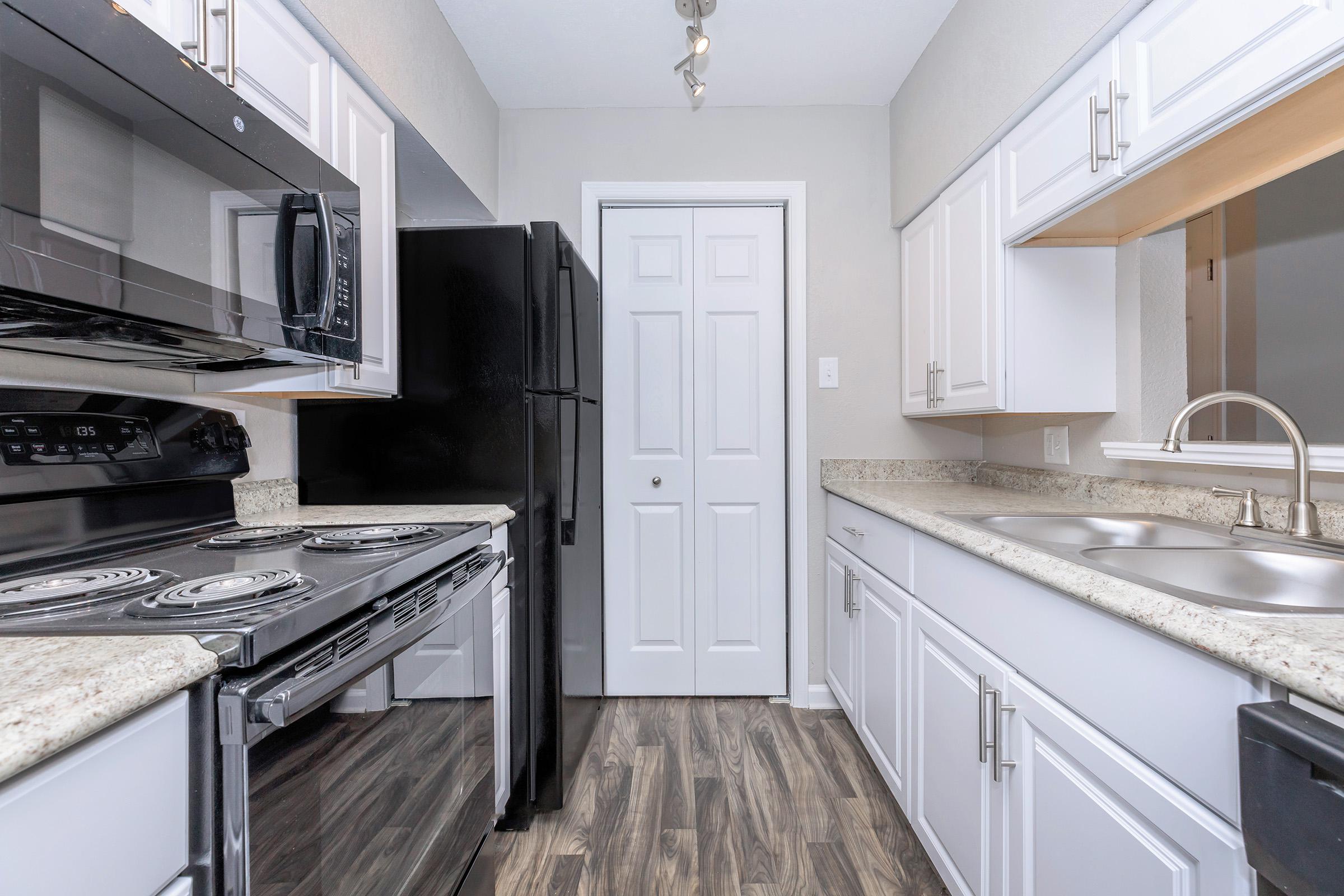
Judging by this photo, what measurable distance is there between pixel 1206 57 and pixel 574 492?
1706mm

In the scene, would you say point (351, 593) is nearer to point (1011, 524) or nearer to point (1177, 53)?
point (1011, 524)

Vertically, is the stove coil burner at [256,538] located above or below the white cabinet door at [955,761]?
above

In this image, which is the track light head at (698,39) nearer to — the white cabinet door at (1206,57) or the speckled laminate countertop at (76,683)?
the white cabinet door at (1206,57)

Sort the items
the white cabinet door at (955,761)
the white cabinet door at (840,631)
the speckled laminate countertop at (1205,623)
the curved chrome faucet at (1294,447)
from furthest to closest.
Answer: the white cabinet door at (840,631), the white cabinet door at (955,761), the curved chrome faucet at (1294,447), the speckled laminate countertop at (1205,623)

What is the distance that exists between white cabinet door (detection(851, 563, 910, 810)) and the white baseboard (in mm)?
475

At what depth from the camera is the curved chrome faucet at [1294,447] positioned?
3.65ft

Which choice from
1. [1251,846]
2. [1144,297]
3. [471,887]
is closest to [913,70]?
[1144,297]

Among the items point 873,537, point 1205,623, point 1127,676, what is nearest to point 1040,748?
point 1127,676

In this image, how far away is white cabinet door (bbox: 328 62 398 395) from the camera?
1.46m

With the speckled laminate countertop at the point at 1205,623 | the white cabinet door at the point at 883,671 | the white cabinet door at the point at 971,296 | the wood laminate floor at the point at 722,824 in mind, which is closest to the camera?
the speckled laminate countertop at the point at 1205,623

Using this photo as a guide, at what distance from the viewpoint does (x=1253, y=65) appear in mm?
1013

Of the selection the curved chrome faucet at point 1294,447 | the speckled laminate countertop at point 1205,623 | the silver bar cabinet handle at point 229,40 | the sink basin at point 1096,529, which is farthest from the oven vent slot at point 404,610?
the curved chrome faucet at point 1294,447

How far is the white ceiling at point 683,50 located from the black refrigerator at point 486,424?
844 millimetres

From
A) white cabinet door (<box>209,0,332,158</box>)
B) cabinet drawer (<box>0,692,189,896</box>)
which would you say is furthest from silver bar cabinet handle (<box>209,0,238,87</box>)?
cabinet drawer (<box>0,692,189,896</box>)
